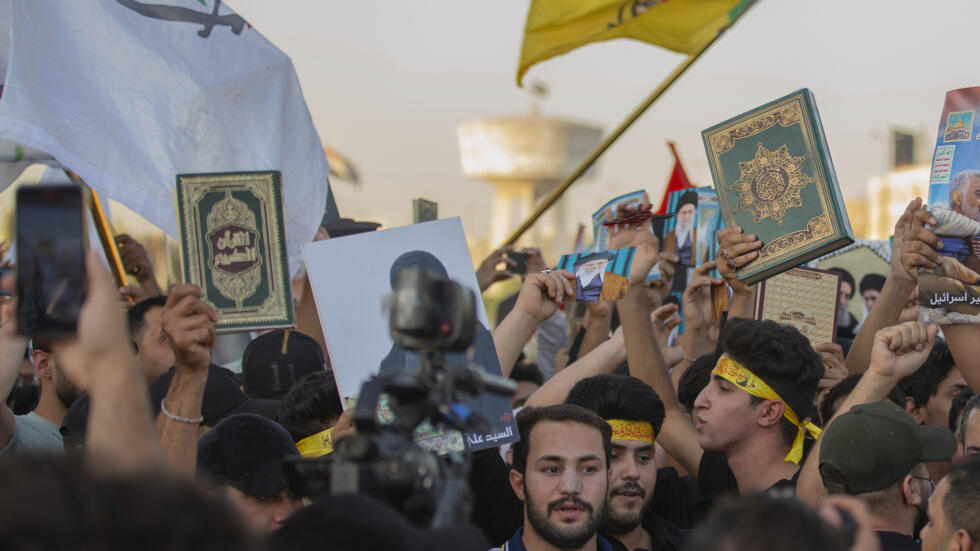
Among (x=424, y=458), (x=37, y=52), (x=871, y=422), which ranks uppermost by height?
(x=37, y=52)

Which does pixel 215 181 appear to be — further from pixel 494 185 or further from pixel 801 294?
pixel 494 185

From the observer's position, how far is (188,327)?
121 inches

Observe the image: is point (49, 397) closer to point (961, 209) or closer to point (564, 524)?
point (564, 524)

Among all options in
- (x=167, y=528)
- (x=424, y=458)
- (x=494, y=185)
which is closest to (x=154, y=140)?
(x=424, y=458)

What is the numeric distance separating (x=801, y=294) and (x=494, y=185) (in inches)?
3727

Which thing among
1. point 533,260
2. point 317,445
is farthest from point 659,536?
point 533,260

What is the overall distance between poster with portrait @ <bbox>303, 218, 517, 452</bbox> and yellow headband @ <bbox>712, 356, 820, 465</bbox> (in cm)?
101

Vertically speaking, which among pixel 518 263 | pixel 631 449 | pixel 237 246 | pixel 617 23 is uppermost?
pixel 617 23

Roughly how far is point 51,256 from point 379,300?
205 cm

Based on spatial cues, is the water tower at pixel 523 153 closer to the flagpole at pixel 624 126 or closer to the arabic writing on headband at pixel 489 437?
the flagpole at pixel 624 126

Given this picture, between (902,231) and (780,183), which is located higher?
(780,183)

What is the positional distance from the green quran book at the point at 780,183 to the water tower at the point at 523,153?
9111cm

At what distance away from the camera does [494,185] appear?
327ft

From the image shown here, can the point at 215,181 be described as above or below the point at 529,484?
above
